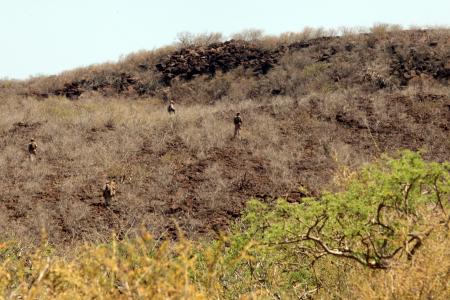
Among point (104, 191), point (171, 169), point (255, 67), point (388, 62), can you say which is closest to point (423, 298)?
point (104, 191)

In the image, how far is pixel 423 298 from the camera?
Result: 4496 millimetres

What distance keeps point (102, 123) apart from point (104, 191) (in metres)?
8.07

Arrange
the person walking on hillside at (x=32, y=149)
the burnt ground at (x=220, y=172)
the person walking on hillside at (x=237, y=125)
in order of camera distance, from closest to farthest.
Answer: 1. the burnt ground at (x=220, y=172)
2. the person walking on hillside at (x=32, y=149)
3. the person walking on hillside at (x=237, y=125)

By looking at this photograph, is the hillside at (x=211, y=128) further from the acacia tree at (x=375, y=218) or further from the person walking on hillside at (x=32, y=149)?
the acacia tree at (x=375, y=218)

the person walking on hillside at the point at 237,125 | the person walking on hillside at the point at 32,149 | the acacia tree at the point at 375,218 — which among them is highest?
A: the acacia tree at the point at 375,218

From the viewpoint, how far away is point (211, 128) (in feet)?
69.9

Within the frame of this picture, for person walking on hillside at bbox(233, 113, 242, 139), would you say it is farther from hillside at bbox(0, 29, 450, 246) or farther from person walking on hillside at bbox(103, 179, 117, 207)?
person walking on hillside at bbox(103, 179, 117, 207)

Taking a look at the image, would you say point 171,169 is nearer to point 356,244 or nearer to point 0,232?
point 0,232

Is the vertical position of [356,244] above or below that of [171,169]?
above

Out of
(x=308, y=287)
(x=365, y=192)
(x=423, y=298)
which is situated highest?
(x=365, y=192)

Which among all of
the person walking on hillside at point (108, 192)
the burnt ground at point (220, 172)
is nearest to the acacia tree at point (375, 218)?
the burnt ground at point (220, 172)

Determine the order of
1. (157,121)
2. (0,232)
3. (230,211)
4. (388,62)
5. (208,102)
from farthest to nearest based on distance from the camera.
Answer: (208,102) → (388,62) → (157,121) → (230,211) → (0,232)

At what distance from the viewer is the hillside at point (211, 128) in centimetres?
1541

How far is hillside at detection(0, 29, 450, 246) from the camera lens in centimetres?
1541
